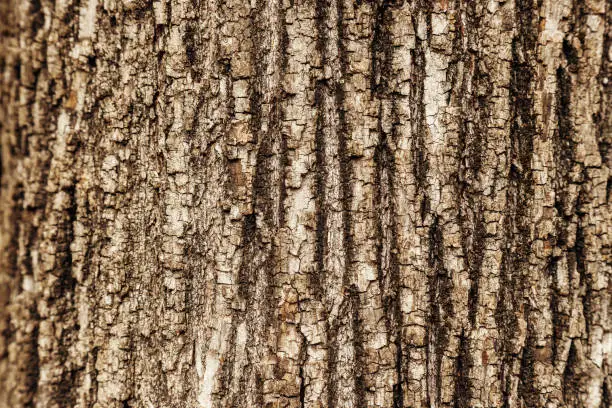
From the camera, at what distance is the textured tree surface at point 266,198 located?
1206 mm

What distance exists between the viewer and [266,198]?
1.22 m

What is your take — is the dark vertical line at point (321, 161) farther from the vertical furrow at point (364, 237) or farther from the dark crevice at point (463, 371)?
the dark crevice at point (463, 371)

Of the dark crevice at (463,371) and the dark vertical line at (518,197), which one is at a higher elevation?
the dark vertical line at (518,197)

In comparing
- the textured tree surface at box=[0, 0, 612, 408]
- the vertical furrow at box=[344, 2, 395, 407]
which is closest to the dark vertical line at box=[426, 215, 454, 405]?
the textured tree surface at box=[0, 0, 612, 408]

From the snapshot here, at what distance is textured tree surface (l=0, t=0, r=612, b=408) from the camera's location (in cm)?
121

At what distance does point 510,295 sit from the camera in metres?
1.24

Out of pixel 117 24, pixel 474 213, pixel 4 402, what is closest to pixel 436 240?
pixel 474 213

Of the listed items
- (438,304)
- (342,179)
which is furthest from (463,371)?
(342,179)

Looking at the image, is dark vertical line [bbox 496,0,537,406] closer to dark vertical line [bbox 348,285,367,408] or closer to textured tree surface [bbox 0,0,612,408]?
textured tree surface [bbox 0,0,612,408]

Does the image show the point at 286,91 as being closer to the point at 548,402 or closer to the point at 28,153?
the point at 28,153

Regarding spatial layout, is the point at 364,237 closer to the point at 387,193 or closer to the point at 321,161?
the point at 387,193

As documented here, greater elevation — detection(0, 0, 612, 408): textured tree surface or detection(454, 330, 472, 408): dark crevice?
detection(0, 0, 612, 408): textured tree surface

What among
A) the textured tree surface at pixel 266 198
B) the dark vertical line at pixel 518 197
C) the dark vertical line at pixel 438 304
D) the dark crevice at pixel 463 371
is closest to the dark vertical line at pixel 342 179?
the textured tree surface at pixel 266 198

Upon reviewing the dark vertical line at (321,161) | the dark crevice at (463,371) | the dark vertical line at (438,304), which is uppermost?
the dark vertical line at (321,161)
